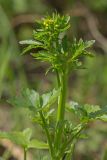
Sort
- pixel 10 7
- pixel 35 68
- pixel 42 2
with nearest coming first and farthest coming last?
pixel 35 68, pixel 10 7, pixel 42 2

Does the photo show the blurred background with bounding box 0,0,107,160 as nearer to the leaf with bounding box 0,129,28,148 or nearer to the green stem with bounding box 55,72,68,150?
the leaf with bounding box 0,129,28,148

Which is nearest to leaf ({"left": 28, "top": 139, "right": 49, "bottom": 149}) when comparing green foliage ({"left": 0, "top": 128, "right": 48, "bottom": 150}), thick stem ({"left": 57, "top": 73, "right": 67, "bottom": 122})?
green foliage ({"left": 0, "top": 128, "right": 48, "bottom": 150})

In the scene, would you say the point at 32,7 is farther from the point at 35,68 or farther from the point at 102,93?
the point at 102,93

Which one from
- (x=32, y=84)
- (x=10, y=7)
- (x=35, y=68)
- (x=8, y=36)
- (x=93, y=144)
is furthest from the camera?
(x=10, y=7)

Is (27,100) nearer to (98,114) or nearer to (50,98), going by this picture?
(50,98)

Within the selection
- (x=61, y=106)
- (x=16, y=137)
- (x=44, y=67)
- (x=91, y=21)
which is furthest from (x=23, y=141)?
(x=91, y=21)

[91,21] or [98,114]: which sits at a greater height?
[91,21]

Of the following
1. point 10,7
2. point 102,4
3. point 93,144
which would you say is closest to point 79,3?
point 102,4

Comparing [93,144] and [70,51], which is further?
[93,144]

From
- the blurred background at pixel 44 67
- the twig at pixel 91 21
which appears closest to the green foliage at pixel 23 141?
the blurred background at pixel 44 67
